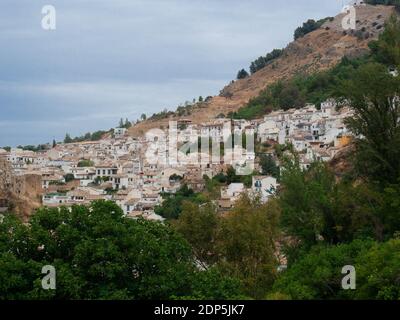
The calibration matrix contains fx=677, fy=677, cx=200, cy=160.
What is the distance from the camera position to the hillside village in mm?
36000

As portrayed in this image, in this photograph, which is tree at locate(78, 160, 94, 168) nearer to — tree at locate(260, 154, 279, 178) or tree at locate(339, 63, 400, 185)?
tree at locate(260, 154, 279, 178)

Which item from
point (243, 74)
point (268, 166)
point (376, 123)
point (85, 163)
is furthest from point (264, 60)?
point (376, 123)

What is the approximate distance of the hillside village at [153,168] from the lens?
36000 mm

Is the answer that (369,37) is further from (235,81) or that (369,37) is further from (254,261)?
(254,261)

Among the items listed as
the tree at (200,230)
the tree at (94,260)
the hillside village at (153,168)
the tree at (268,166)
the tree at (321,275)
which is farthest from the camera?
the tree at (268,166)

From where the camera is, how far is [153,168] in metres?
52.2

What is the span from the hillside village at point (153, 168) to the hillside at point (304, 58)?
13.5 metres

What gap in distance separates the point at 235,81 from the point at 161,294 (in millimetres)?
81649

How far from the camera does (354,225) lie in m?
14.3

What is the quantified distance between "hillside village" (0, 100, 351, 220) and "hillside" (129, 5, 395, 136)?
1349cm

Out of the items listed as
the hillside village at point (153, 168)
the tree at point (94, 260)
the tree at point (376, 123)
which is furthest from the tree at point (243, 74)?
the tree at point (94, 260)

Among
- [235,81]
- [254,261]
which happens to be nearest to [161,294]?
[254,261]

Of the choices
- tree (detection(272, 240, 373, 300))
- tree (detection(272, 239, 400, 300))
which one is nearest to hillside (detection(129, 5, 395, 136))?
tree (detection(272, 240, 373, 300))

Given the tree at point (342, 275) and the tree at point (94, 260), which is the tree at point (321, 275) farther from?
the tree at point (94, 260)
